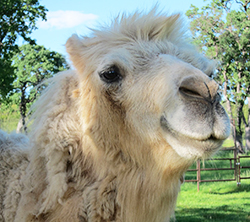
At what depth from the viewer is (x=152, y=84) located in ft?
7.88

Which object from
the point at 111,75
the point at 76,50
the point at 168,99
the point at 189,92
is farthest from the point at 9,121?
the point at 189,92

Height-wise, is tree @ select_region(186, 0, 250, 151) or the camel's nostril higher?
tree @ select_region(186, 0, 250, 151)

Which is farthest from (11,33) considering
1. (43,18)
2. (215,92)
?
(215,92)

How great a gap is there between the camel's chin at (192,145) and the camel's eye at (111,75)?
23.1 inches

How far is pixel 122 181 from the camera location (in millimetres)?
2441

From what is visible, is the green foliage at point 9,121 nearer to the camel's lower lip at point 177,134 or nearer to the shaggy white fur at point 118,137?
the shaggy white fur at point 118,137

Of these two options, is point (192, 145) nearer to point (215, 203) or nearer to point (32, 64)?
point (215, 203)

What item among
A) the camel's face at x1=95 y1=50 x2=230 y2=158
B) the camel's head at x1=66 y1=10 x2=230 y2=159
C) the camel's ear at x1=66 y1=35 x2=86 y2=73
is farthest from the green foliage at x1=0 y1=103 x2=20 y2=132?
the camel's face at x1=95 y1=50 x2=230 y2=158

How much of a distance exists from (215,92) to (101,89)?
0.88 m

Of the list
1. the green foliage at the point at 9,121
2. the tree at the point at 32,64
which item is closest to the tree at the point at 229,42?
the tree at the point at 32,64

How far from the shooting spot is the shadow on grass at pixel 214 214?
10.0 metres

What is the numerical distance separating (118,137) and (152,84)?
1.57 ft

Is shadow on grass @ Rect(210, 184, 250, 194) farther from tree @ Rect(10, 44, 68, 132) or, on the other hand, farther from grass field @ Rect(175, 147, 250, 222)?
tree @ Rect(10, 44, 68, 132)

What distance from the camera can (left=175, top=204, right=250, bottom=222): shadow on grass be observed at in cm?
1001
